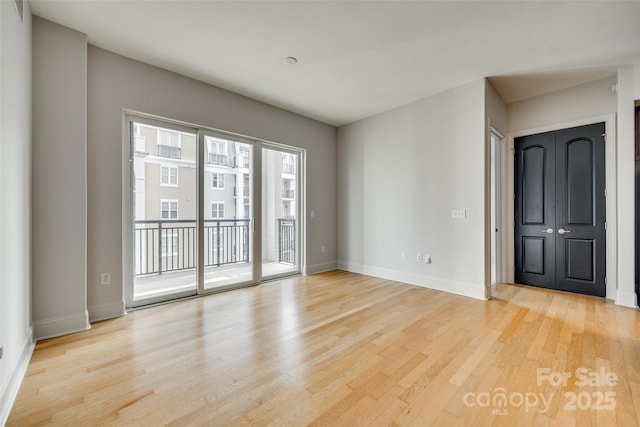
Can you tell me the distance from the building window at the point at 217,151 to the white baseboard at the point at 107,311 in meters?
2.03

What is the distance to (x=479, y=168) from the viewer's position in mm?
3520

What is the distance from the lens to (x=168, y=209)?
A: 3449mm

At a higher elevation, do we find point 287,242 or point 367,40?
point 367,40

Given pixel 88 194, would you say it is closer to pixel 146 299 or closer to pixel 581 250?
pixel 146 299

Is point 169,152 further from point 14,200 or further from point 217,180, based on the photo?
point 14,200

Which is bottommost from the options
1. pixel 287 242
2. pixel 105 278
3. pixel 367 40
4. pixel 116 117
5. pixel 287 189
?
pixel 105 278

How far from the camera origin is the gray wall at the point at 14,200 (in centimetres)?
161

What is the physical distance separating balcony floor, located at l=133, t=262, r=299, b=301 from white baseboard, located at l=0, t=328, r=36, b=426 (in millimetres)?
1047

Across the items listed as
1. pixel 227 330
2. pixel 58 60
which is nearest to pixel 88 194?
pixel 58 60

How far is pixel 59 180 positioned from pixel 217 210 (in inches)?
65.9

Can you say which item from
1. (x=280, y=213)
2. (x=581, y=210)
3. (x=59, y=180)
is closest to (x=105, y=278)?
(x=59, y=180)

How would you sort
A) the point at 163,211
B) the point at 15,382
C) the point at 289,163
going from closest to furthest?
the point at 15,382, the point at 163,211, the point at 289,163

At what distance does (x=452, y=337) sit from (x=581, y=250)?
272cm

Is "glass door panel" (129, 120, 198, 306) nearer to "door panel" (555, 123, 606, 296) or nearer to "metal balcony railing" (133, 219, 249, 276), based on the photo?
"metal balcony railing" (133, 219, 249, 276)
